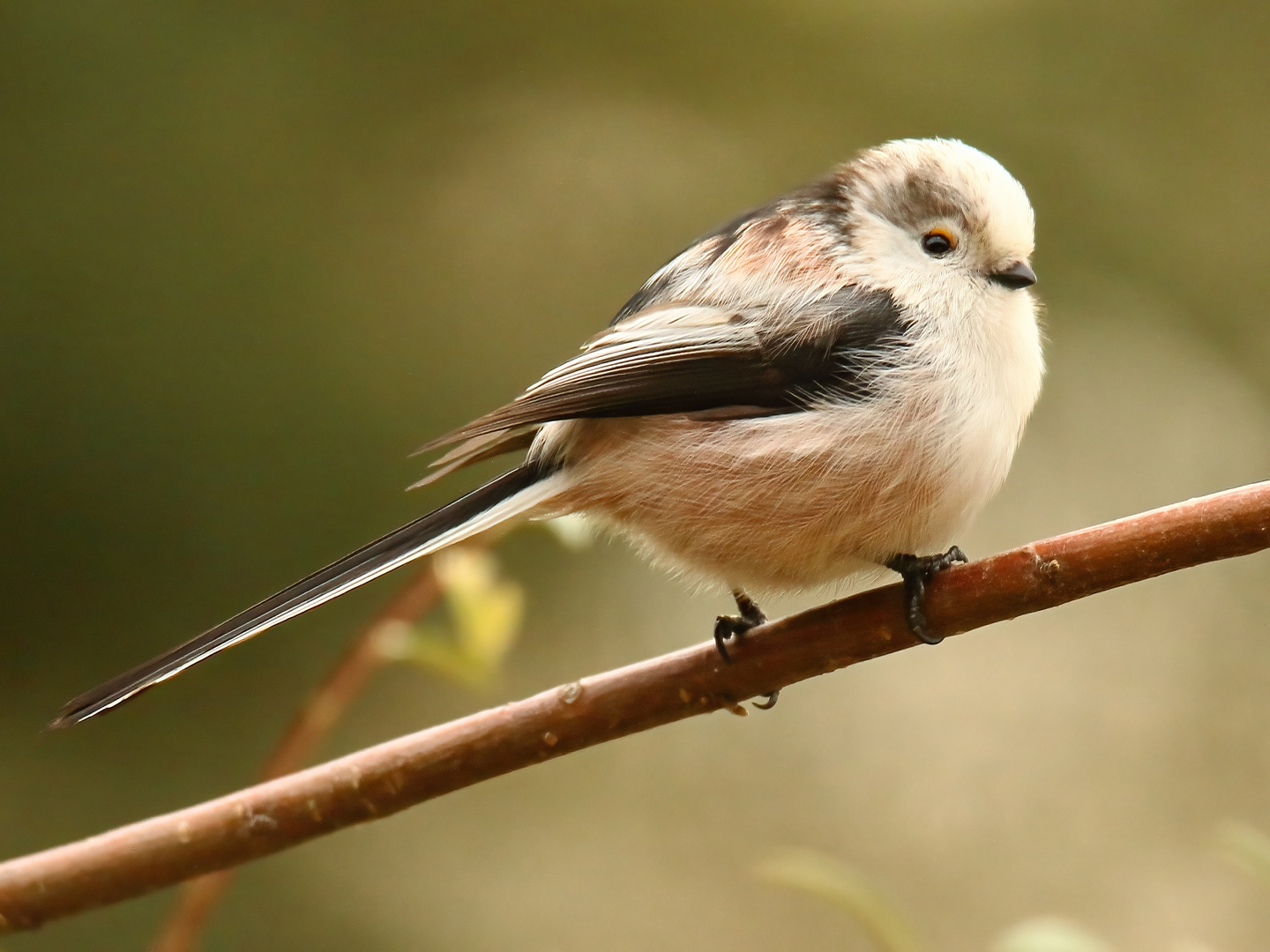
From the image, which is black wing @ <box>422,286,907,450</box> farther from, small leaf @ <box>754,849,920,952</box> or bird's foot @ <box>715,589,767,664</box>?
small leaf @ <box>754,849,920,952</box>

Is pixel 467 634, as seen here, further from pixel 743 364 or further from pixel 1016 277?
pixel 1016 277

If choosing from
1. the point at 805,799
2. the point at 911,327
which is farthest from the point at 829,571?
the point at 805,799

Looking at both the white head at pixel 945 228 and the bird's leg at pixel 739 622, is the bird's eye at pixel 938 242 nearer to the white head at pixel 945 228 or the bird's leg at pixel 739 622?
the white head at pixel 945 228

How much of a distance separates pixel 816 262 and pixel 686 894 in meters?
2.30

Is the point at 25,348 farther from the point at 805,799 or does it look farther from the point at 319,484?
the point at 805,799

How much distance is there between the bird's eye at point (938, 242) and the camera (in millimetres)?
1658

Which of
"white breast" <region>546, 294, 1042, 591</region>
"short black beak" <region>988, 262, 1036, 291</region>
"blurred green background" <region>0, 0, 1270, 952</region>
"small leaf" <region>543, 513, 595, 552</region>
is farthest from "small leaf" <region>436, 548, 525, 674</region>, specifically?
"blurred green background" <region>0, 0, 1270, 952</region>

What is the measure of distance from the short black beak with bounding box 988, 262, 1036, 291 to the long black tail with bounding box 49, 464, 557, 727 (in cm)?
72

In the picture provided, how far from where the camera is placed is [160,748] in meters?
3.10

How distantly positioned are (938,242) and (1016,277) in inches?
5.0

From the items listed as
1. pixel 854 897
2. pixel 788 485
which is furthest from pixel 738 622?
pixel 854 897

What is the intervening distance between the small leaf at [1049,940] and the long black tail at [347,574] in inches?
31.8

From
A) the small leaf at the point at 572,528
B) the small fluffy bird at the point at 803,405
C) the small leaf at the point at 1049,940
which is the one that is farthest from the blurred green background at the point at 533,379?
the small leaf at the point at 1049,940

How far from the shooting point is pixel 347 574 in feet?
4.71
